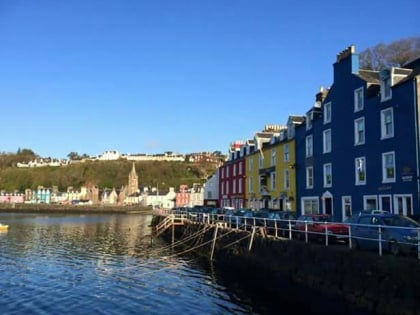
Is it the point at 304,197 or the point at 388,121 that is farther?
the point at 304,197

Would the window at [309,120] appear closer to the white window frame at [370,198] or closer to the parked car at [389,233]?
the white window frame at [370,198]

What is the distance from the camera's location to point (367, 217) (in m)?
20.5

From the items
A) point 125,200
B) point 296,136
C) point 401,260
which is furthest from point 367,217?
point 125,200

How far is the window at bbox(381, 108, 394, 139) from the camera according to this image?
2988 centimetres

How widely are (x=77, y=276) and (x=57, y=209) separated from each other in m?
149

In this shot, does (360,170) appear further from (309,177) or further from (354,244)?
(354,244)

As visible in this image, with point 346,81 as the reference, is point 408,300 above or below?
below

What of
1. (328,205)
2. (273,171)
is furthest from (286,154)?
(328,205)

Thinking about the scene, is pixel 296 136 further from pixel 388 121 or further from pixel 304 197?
pixel 388 121

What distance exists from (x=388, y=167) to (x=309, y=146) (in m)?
11.6

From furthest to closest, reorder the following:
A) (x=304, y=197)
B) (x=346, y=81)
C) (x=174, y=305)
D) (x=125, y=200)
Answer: (x=125, y=200), (x=304, y=197), (x=346, y=81), (x=174, y=305)

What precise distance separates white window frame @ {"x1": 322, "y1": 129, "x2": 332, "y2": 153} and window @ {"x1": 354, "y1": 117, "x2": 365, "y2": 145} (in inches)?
152

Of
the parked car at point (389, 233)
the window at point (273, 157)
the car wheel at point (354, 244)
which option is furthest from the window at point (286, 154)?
the car wheel at point (354, 244)

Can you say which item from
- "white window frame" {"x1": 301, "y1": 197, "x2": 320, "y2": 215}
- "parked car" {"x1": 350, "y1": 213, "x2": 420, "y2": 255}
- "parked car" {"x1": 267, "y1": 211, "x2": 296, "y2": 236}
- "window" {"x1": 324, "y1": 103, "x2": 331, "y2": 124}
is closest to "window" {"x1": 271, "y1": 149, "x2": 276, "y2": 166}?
"white window frame" {"x1": 301, "y1": 197, "x2": 320, "y2": 215}
